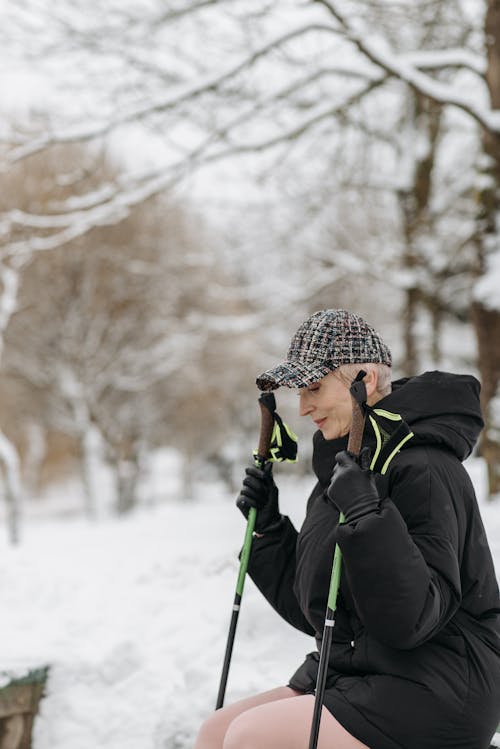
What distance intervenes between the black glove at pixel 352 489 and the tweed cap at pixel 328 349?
0.34 meters

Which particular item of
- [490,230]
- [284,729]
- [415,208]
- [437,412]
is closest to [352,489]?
[437,412]

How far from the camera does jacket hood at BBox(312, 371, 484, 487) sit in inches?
87.9

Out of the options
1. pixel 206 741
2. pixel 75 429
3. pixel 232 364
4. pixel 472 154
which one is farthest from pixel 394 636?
pixel 232 364

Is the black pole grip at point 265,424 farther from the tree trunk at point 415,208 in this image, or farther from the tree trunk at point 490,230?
the tree trunk at point 415,208

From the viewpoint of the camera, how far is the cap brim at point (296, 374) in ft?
7.70

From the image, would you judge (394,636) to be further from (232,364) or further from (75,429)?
(232,364)

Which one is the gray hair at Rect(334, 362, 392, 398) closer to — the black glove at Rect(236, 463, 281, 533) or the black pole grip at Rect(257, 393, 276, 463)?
the black pole grip at Rect(257, 393, 276, 463)

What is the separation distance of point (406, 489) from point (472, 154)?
1200 centimetres

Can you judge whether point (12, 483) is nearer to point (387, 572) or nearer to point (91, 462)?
point (91, 462)

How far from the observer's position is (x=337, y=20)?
636cm

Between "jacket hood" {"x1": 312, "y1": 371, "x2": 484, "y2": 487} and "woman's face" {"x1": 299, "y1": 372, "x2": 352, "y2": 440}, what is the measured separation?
4 centimetres

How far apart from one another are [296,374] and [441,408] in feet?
1.45

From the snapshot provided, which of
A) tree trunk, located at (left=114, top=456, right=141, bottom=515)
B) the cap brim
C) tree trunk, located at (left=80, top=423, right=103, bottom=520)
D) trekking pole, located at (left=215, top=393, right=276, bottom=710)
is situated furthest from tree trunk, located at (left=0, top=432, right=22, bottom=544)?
tree trunk, located at (left=114, top=456, right=141, bottom=515)

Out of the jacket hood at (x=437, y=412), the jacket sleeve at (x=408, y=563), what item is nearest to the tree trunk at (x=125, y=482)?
the jacket hood at (x=437, y=412)
